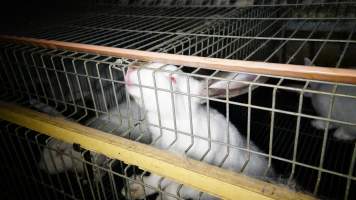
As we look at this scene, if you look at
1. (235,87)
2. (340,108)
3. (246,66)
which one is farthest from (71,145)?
(340,108)

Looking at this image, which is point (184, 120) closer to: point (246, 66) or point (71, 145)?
point (246, 66)

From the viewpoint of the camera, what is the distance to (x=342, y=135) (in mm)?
1810

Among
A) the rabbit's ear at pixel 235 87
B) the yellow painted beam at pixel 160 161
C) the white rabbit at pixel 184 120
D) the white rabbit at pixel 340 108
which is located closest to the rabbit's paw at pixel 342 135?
the white rabbit at pixel 340 108

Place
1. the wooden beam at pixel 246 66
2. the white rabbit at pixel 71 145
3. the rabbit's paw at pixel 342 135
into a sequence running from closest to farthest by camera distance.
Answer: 1. the wooden beam at pixel 246 66
2. the white rabbit at pixel 71 145
3. the rabbit's paw at pixel 342 135

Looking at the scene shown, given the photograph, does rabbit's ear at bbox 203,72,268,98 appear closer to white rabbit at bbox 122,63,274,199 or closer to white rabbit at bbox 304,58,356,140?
white rabbit at bbox 122,63,274,199

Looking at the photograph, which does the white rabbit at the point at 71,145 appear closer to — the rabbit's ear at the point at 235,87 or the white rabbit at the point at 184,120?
the white rabbit at the point at 184,120

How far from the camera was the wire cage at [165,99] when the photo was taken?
1.22 metres

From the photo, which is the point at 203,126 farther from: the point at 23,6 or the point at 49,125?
the point at 23,6

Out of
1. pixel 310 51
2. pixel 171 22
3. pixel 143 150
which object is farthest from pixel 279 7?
pixel 143 150

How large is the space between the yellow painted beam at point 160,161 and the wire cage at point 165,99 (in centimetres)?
8

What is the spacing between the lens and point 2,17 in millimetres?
2242

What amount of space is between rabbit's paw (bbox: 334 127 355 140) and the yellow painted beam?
4.24 ft

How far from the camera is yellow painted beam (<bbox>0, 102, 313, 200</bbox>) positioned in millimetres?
771

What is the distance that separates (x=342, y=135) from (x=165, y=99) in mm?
1272
